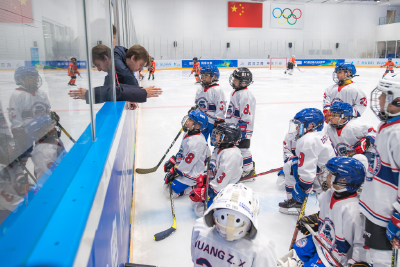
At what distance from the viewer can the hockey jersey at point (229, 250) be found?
4.26 ft

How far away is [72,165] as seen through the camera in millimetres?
984

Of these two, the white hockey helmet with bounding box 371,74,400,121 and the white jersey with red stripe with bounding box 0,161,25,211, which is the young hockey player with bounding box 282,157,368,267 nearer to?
the white hockey helmet with bounding box 371,74,400,121

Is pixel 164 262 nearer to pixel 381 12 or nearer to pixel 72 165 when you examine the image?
pixel 72 165

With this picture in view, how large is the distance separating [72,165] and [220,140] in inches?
70.7

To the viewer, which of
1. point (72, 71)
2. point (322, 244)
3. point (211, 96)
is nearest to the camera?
point (72, 71)

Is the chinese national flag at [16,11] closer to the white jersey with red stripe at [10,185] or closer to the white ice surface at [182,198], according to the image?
the white jersey with red stripe at [10,185]

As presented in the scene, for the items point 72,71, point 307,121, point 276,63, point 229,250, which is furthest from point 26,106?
point 276,63

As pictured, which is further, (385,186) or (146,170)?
(146,170)

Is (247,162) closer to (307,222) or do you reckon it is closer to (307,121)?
(307,121)

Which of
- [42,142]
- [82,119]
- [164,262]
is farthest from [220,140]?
[42,142]

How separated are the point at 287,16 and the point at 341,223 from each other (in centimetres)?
2715

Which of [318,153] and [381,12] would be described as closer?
[318,153]

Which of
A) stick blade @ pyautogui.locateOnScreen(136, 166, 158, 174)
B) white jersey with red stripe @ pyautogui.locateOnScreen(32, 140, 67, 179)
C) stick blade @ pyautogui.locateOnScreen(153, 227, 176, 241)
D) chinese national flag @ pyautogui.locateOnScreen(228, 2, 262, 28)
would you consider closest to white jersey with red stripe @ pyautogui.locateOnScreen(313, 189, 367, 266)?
stick blade @ pyautogui.locateOnScreen(153, 227, 176, 241)

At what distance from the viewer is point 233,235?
1.27 m
